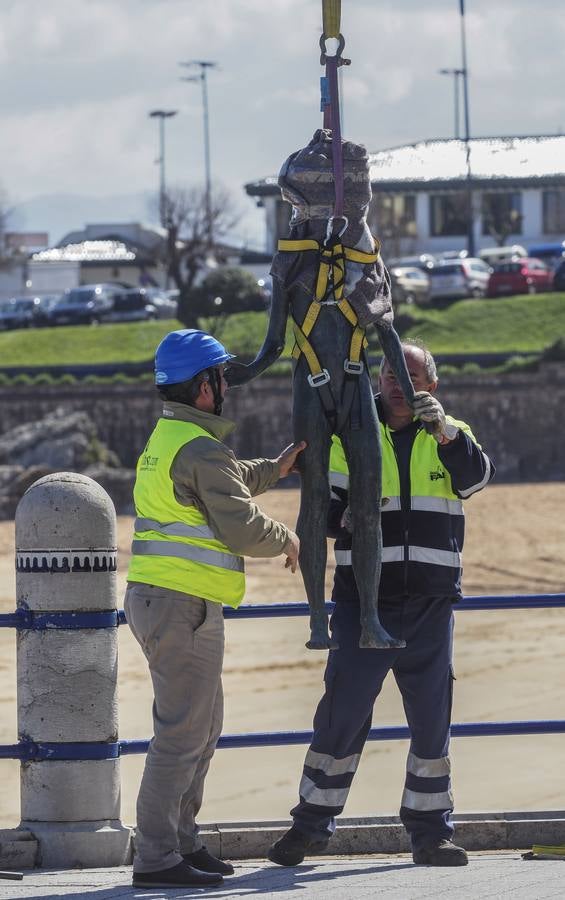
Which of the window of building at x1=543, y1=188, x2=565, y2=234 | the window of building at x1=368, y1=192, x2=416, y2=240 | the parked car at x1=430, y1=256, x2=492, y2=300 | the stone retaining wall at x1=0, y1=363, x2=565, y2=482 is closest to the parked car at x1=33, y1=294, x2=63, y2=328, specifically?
the window of building at x1=368, y1=192, x2=416, y2=240

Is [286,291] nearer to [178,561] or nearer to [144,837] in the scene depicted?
[178,561]

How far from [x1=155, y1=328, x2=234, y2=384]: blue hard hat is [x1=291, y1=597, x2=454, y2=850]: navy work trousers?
3.54 feet

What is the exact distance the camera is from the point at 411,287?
46906 mm

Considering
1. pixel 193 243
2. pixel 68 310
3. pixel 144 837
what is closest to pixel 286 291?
pixel 144 837

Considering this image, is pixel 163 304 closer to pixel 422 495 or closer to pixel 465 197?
pixel 465 197

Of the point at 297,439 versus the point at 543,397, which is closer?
the point at 297,439

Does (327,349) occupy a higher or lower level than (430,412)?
higher

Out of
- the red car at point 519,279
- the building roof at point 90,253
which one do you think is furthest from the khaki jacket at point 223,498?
the building roof at point 90,253

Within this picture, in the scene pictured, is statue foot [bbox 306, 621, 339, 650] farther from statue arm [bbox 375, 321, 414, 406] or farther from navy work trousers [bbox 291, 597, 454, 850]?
statue arm [bbox 375, 321, 414, 406]

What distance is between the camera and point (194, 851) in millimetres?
6043

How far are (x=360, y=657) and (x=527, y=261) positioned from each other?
1686 inches

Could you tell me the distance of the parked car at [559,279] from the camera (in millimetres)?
47562

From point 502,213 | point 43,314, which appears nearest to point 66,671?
point 43,314

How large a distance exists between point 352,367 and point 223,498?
0.67m
